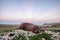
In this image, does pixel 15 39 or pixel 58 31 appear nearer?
pixel 15 39

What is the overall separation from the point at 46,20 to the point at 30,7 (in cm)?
40

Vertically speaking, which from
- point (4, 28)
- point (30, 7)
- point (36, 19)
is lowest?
point (4, 28)

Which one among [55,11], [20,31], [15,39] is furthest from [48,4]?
[15,39]

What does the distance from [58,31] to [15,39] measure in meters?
0.86

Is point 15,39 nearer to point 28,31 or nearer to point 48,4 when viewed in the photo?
point 28,31

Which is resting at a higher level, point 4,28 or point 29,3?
point 29,3

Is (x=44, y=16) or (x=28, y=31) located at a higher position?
(x=44, y=16)

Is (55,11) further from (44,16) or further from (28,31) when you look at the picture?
(28,31)

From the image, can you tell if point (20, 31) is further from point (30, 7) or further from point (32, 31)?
point (30, 7)

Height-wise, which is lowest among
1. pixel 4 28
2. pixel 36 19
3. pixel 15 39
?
pixel 15 39

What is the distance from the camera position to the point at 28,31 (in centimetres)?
274

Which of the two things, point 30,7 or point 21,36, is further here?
point 30,7

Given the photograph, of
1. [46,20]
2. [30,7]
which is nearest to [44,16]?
[46,20]

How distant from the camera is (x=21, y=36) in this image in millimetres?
2490
